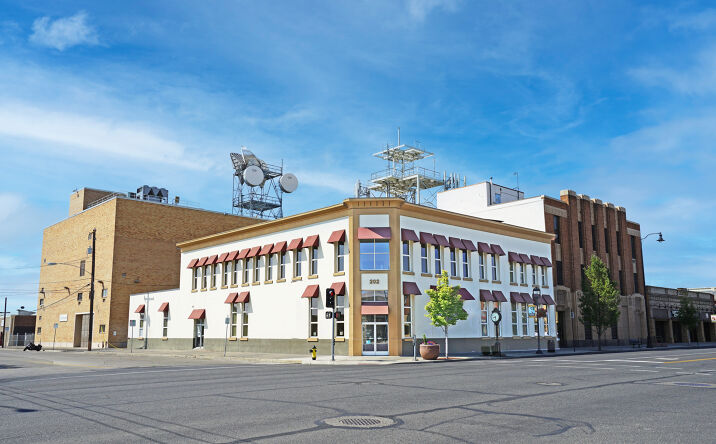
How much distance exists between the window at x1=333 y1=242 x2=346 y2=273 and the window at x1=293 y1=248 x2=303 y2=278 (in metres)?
3.65

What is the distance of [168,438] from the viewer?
8461mm

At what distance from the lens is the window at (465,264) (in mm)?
41719

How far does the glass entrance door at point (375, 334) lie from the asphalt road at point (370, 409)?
57.9 ft

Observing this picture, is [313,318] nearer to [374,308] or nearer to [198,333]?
[374,308]

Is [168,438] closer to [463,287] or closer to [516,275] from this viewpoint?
[463,287]

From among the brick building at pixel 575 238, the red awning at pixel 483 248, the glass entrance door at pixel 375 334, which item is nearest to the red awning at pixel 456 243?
the red awning at pixel 483 248

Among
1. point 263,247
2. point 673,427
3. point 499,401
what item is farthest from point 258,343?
point 673,427

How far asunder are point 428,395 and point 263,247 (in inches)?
1241

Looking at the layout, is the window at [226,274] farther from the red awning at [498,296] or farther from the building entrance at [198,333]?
the red awning at [498,296]

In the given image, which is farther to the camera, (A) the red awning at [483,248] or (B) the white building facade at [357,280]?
(A) the red awning at [483,248]

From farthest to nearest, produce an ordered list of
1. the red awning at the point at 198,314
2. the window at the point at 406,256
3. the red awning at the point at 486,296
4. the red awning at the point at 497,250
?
the red awning at the point at 198,314 < the red awning at the point at 497,250 < the red awning at the point at 486,296 < the window at the point at 406,256

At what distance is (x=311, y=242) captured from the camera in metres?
39.1

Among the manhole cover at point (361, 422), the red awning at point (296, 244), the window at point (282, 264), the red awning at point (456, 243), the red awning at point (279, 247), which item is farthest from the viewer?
the window at point (282, 264)

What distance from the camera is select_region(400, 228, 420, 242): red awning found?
3712 centimetres
